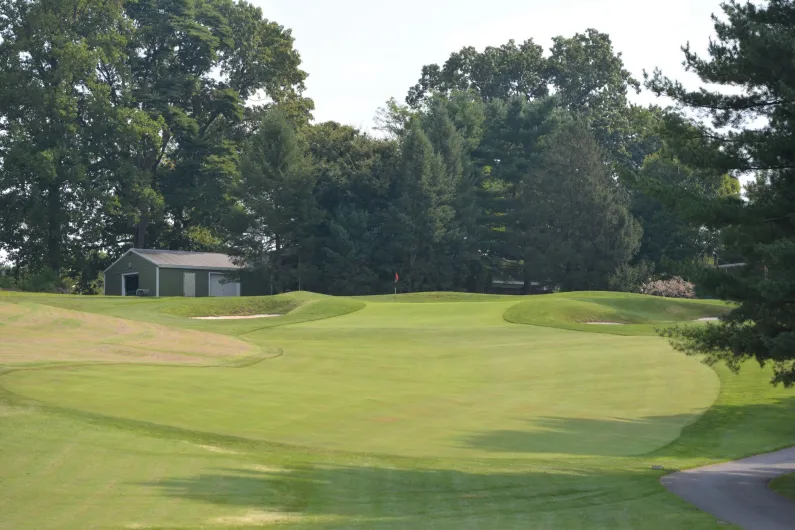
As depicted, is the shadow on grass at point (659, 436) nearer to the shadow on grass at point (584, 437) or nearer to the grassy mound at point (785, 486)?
the shadow on grass at point (584, 437)

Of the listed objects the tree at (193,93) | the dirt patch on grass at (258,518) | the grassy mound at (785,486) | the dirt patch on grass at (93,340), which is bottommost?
the grassy mound at (785,486)

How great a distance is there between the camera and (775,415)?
2169 centimetres

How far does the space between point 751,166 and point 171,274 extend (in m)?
65.4

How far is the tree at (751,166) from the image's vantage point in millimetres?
14611

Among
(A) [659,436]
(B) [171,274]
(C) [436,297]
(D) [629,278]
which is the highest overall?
(B) [171,274]

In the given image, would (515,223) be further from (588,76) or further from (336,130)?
(588,76)

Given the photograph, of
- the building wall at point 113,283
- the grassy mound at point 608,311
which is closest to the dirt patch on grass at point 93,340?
the grassy mound at point 608,311

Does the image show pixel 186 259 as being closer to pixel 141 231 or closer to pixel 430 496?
pixel 141 231

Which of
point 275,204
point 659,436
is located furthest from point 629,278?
point 659,436

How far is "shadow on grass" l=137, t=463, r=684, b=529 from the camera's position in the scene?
1168 cm

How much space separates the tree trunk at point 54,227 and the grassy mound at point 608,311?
4437cm

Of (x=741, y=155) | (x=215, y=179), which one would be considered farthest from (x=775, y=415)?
(x=215, y=179)

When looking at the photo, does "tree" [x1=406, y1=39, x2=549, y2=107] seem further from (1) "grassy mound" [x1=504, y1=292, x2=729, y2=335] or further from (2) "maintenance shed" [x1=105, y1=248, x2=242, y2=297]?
(1) "grassy mound" [x1=504, y1=292, x2=729, y2=335]

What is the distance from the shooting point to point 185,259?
258 feet
